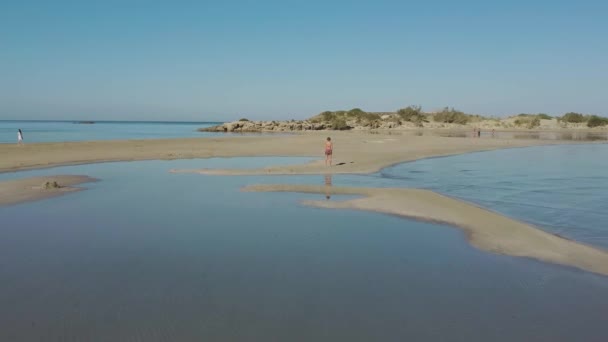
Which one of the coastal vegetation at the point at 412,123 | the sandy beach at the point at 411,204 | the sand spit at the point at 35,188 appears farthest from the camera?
the coastal vegetation at the point at 412,123

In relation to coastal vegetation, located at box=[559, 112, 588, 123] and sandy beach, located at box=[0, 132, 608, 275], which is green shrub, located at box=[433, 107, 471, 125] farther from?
sandy beach, located at box=[0, 132, 608, 275]

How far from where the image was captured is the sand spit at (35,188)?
49.7 ft

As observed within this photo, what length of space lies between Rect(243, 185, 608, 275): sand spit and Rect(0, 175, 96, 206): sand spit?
6.67 metres

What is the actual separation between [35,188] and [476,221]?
48.9ft

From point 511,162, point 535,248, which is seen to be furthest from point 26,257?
point 511,162

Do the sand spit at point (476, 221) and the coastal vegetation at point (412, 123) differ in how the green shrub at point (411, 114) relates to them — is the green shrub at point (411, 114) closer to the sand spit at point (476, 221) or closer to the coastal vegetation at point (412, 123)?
the coastal vegetation at point (412, 123)

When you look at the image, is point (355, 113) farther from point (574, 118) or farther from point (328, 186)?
point (328, 186)

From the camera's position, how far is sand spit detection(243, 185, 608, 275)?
8680 millimetres

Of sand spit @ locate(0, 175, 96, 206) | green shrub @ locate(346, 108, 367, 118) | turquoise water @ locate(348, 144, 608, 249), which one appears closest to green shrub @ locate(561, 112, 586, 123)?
green shrub @ locate(346, 108, 367, 118)

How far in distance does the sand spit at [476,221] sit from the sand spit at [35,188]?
6671 millimetres

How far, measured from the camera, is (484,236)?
10.2 meters

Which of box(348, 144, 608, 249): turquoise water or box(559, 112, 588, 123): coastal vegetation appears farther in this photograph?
box(559, 112, 588, 123): coastal vegetation

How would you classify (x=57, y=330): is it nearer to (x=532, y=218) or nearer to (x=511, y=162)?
(x=532, y=218)

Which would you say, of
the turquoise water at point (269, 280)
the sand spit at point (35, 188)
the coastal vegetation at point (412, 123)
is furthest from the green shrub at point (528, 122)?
the sand spit at point (35, 188)
